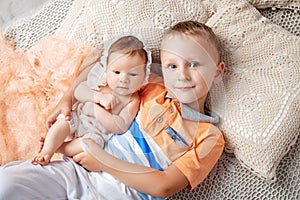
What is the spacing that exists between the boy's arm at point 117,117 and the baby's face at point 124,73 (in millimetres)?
35

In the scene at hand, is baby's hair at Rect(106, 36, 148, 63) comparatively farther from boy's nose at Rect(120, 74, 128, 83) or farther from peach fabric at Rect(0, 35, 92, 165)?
peach fabric at Rect(0, 35, 92, 165)

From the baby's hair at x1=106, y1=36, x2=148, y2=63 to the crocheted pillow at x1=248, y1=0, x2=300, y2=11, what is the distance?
40 centimetres

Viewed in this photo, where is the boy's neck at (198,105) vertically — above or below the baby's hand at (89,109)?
below

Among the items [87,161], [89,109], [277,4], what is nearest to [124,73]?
[89,109]

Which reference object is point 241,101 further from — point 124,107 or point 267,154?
point 124,107

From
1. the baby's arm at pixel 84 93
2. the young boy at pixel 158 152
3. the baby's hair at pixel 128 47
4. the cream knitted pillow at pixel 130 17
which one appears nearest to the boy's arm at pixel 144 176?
the young boy at pixel 158 152

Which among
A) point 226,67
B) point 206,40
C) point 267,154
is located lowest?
point 267,154

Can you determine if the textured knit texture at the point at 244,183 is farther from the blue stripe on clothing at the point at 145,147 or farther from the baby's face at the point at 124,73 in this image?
the baby's face at the point at 124,73

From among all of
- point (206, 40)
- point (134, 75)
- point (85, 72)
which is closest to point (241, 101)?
point (206, 40)

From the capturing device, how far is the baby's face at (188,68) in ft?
3.86

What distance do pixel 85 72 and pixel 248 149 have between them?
0.42m

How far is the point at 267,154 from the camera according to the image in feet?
3.87

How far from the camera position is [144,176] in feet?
3.74

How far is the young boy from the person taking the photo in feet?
3.75
